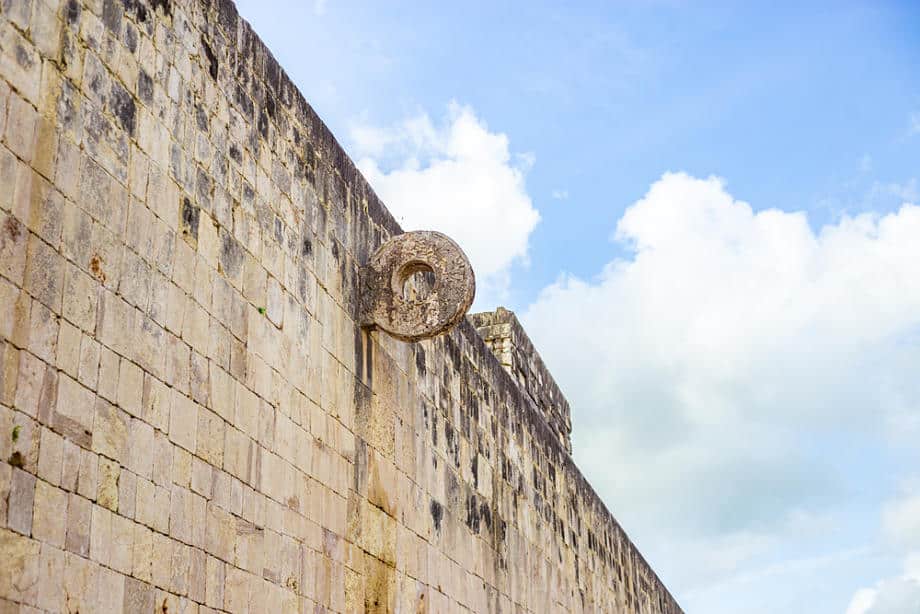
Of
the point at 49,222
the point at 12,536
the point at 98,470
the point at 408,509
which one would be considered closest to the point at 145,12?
the point at 49,222

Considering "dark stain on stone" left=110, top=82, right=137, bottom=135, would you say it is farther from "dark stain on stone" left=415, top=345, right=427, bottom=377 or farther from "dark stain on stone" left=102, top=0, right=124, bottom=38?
"dark stain on stone" left=415, top=345, right=427, bottom=377

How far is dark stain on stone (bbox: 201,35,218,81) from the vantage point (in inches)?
236

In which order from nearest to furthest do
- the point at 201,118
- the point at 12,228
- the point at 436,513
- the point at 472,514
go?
the point at 12,228 < the point at 201,118 < the point at 436,513 < the point at 472,514

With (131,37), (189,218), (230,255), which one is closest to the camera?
(131,37)

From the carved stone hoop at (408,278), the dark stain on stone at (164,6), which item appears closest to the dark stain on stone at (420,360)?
the carved stone hoop at (408,278)

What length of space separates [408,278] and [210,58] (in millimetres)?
2273

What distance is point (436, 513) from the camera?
332 inches

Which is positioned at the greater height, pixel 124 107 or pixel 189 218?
pixel 124 107

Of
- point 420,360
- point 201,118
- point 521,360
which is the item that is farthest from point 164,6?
point 521,360

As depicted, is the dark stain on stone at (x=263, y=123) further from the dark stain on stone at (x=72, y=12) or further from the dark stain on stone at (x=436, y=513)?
the dark stain on stone at (x=436, y=513)

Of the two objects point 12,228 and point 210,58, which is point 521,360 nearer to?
point 210,58

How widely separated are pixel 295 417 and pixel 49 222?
7.13ft

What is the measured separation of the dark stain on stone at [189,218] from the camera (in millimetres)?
5590

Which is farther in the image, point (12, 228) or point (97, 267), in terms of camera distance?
point (97, 267)
